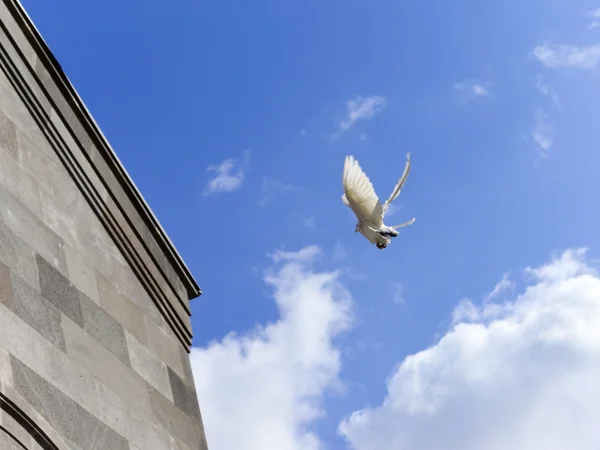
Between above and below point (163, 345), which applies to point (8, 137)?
above

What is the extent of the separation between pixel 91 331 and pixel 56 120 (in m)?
2.72

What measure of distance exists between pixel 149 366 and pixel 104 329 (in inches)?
37.9

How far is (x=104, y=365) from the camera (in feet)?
34.8

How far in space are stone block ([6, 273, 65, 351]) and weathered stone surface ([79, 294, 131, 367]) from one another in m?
0.63

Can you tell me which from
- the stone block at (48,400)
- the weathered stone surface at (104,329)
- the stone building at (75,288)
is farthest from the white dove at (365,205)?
the stone block at (48,400)

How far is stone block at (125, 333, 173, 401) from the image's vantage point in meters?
11.5

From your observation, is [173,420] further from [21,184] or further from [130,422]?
[21,184]

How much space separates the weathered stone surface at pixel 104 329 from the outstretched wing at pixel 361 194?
14.1ft

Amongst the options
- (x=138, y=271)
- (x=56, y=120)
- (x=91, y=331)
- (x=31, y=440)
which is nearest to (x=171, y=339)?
(x=138, y=271)

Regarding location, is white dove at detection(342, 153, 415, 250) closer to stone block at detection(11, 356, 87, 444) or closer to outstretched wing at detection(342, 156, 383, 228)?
outstretched wing at detection(342, 156, 383, 228)

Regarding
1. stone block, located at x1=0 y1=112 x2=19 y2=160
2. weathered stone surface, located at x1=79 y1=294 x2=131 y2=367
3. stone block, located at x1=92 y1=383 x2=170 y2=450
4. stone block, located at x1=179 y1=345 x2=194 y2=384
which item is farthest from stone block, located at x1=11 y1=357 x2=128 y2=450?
stone block, located at x1=0 y1=112 x2=19 y2=160

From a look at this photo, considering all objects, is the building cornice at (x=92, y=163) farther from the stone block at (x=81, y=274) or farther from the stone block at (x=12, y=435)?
the stone block at (x=12, y=435)

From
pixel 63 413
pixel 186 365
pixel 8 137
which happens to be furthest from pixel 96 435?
pixel 8 137

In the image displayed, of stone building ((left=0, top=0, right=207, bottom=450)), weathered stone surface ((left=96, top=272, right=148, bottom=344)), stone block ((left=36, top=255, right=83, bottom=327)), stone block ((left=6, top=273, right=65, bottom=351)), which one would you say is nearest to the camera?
stone building ((left=0, top=0, right=207, bottom=450))
